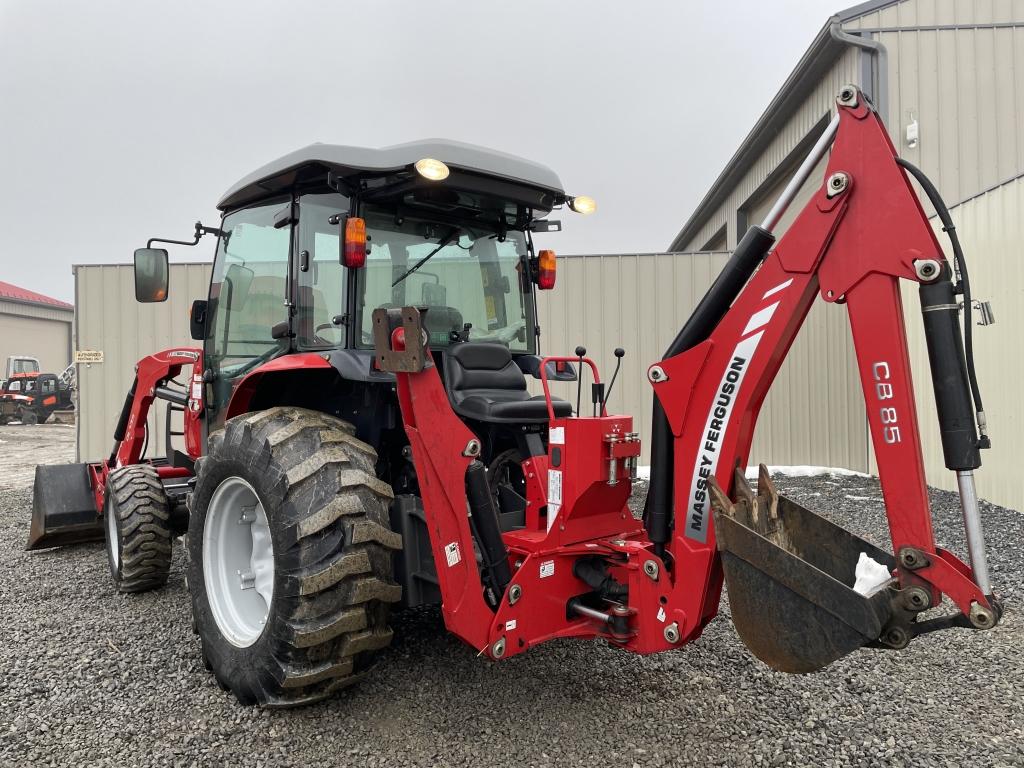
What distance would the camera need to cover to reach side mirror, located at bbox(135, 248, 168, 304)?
3785 millimetres

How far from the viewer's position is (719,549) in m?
2.14

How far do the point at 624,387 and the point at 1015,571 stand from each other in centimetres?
500

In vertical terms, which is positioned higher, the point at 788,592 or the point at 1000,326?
the point at 1000,326

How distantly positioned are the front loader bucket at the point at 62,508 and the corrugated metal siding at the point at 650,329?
17.8ft

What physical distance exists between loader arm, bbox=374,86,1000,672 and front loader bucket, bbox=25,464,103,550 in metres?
3.68

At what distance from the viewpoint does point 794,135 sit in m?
10.2

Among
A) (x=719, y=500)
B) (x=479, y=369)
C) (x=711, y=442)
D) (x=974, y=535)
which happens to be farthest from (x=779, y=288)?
(x=479, y=369)

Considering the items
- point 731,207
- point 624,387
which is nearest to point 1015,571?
point 624,387

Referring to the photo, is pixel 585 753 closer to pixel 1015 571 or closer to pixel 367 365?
pixel 367 365

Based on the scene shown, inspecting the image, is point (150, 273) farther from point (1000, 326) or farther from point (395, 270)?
point (1000, 326)

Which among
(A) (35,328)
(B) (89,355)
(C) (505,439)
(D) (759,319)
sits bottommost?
(C) (505,439)

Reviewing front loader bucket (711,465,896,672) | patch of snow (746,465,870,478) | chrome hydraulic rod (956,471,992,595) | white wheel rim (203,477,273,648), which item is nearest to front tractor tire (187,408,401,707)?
white wheel rim (203,477,273,648)

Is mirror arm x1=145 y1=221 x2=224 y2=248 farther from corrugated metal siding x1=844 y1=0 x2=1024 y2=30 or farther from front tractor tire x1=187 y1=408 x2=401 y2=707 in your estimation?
corrugated metal siding x1=844 y1=0 x2=1024 y2=30

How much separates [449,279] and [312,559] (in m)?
1.48
